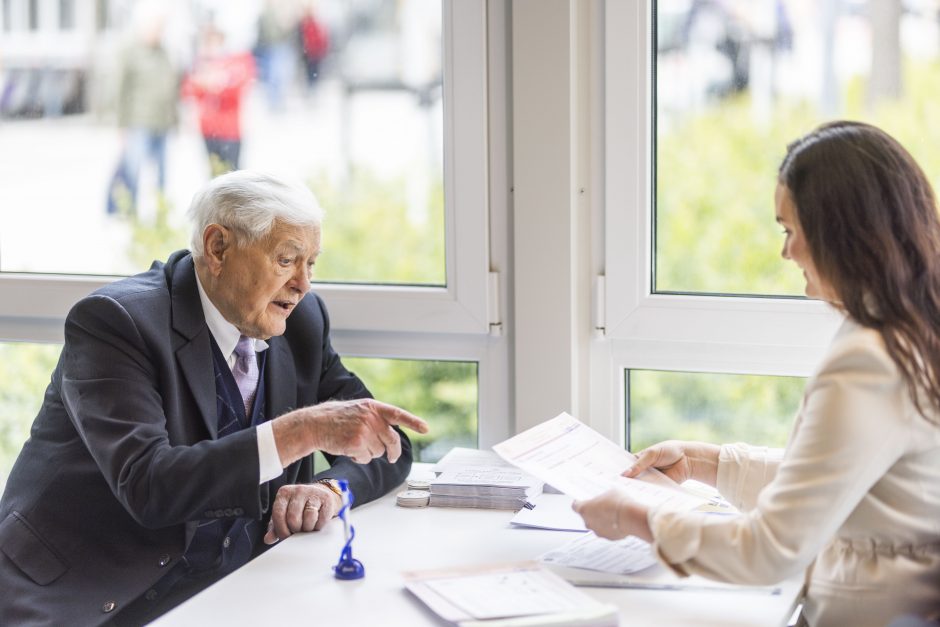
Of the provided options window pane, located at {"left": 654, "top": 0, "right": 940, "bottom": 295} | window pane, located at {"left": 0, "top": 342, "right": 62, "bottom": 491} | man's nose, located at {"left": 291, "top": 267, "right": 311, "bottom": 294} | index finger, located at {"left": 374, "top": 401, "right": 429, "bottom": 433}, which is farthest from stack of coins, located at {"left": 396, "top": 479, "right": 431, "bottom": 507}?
window pane, located at {"left": 0, "top": 342, "right": 62, "bottom": 491}

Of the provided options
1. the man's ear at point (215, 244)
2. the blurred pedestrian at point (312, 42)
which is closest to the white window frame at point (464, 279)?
the blurred pedestrian at point (312, 42)

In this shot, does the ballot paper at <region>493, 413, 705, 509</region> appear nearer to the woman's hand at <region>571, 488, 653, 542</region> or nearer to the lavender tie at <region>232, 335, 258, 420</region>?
the woman's hand at <region>571, 488, 653, 542</region>

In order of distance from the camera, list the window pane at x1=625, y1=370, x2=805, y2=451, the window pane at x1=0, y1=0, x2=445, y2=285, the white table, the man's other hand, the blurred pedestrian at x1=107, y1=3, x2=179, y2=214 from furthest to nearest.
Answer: the blurred pedestrian at x1=107, y1=3, x2=179, y2=214 < the window pane at x1=0, y1=0, x2=445, y2=285 < the window pane at x1=625, y1=370, x2=805, y2=451 < the man's other hand < the white table

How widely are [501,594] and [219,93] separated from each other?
63.0 inches

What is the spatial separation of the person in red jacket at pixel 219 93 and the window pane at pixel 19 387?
0.69 meters

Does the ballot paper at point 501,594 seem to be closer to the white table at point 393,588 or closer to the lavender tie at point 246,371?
the white table at point 393,588

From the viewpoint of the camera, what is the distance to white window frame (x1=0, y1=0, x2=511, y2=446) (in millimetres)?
2482

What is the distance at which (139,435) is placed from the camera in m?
1.95

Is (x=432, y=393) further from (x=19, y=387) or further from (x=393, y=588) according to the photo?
(x=19, y=387)

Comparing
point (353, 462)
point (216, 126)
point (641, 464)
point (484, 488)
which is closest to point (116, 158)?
point (216, 126)

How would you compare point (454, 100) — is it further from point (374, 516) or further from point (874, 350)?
point (874, 350)

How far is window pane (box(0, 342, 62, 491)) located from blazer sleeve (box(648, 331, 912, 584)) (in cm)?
205

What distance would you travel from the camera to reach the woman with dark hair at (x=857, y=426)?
1.48m

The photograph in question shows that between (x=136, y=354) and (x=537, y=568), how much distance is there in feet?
2.75
